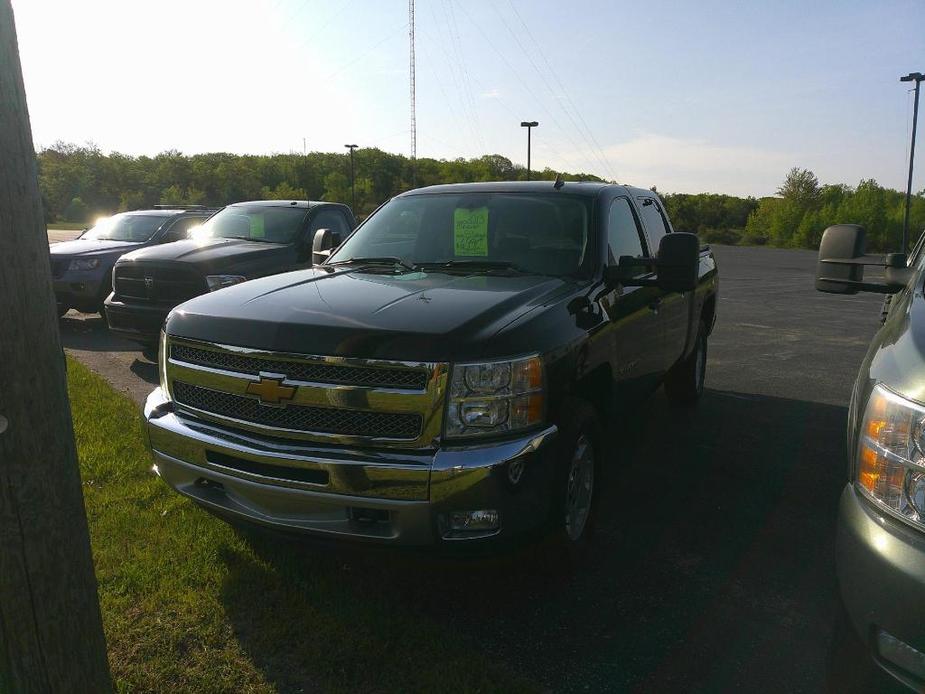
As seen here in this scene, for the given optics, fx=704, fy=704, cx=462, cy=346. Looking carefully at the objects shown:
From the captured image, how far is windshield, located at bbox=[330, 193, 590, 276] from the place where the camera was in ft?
13.2

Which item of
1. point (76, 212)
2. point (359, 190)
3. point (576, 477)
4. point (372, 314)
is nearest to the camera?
point (372, 314)

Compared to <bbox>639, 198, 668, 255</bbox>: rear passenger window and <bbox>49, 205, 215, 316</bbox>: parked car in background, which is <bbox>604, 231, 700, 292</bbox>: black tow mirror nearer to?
<bbox>639, 198, 668, 255</bbox>: rear passenger window

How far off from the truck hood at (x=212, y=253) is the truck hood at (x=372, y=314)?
409 centimetres

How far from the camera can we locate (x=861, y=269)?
3334mm

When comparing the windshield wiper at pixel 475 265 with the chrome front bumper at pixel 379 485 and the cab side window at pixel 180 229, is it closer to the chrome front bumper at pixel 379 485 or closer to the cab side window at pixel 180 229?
the chrome front bumper at pixel 379 485

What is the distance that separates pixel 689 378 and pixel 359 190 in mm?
88522

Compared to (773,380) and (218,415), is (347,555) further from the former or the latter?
(773,380)

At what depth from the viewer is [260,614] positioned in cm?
302

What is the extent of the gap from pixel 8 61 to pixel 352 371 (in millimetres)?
1454

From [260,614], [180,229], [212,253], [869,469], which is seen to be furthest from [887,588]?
[180,229]

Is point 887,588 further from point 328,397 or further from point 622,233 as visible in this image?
point 622,233

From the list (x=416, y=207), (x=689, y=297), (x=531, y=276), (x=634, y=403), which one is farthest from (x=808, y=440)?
(x=416, y=207)

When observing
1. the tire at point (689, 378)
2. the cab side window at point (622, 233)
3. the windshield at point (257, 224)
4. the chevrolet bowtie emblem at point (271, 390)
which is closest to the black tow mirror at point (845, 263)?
the cab side window at point (622, 233)

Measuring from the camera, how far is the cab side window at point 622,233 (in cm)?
422
